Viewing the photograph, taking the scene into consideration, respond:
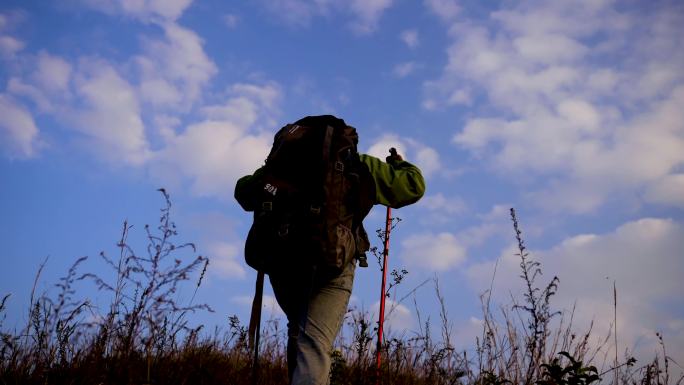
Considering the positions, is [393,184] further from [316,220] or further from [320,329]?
[320,329]

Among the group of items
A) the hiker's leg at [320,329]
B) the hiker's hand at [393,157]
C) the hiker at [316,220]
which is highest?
the hiker's hand at [393,157]

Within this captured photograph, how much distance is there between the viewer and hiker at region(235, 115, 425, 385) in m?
2.72

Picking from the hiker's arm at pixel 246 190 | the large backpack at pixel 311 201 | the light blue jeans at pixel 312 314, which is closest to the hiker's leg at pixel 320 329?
the light blue jeans at pixel 312 314

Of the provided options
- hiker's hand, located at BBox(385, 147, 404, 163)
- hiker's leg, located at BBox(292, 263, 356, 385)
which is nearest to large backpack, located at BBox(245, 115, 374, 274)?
hiker's leg, located at BBox(292, 263, 356, 385)

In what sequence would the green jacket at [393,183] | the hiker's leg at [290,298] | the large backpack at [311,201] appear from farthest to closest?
the green jacket at [393,183], the hiker's leg at [290,298], the large backpack at [311,201]

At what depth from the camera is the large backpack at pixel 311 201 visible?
2770 mm

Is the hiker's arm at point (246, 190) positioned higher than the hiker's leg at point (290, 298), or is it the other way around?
the hiker's arm at point (246, 190)

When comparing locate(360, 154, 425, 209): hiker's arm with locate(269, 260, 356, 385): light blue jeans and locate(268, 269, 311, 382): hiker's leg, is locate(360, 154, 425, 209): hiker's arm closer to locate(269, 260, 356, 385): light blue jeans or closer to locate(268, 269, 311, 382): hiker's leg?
locate(269, 260, 356, 385): light blue jeans

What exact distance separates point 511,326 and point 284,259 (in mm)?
2605

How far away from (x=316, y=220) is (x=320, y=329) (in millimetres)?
520

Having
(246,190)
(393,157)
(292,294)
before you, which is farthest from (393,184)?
(246,190)

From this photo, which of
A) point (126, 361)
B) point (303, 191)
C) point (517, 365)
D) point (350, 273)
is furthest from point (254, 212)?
point (517, 365)

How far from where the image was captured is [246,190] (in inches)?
130

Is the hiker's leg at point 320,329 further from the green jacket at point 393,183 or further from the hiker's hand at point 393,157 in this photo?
the hiker's hand at point 393,157
